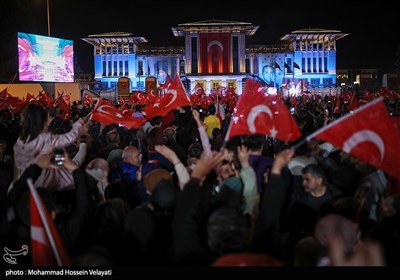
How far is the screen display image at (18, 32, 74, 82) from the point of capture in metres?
26.4

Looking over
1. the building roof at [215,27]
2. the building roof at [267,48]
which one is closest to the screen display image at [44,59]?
the building roof at [215,27]

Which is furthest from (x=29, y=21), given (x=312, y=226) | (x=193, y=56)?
(x=312, y=226)

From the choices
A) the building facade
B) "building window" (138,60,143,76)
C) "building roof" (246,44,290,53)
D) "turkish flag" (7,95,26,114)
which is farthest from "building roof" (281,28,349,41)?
"turkish flag" (7,95,26,114)

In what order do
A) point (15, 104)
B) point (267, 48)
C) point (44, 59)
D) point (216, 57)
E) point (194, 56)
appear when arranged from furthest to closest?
point (267, 48) → point (194, 56) → point (216, 57) → point (44, 59) → point (15, 104)

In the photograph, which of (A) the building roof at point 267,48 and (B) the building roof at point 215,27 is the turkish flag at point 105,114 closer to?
(B) the building roof at point 215,27

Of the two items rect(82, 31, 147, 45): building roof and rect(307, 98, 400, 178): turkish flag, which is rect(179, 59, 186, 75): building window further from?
rect(307, 98, 400, 178): turkish flag

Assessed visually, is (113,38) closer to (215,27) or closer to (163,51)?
(163,51)

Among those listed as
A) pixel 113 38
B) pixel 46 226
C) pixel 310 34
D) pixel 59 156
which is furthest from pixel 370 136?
pixel 310 34

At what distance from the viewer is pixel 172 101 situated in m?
9.35

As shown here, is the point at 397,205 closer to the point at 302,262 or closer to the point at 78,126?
the point at 302,262

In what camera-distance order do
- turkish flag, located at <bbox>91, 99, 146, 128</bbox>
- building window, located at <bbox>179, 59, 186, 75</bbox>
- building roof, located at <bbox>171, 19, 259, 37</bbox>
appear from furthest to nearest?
building window, located at <bbox>179, 59, 186, 75</bbox> → building roof, located at <bbox>171, 19, 259, 37</bbox> → turkish flag, located at <bbox>91, 99, 146, 128</bbox>

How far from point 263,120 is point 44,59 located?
25113 mm

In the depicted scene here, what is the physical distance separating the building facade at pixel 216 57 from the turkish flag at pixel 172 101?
5015cm

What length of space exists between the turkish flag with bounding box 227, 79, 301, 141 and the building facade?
5419cm
